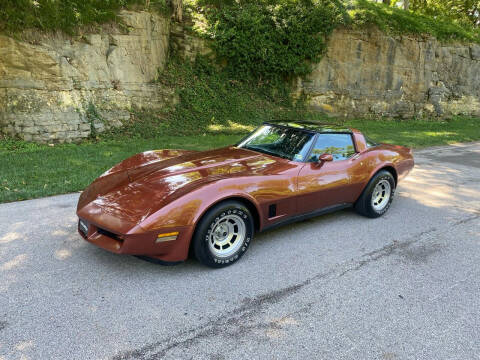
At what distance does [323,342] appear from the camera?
2.54m

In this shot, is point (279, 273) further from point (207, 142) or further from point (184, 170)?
point (207, 142)

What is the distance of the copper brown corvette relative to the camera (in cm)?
316

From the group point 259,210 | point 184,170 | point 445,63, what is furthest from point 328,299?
point 445,63

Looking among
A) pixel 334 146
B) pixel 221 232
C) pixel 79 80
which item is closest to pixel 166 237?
pixel 221 232

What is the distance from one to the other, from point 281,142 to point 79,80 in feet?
24.4

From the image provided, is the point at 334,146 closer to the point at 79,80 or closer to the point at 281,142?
the point at 281,142

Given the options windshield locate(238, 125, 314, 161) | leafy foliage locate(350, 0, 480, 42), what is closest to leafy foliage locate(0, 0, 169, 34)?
windshield locate(238, 125, 314, 161)

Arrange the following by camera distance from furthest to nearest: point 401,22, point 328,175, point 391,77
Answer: point 391,77 → point 401,22 → point 328,175

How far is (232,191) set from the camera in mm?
3480

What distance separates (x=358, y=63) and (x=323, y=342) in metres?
15.9

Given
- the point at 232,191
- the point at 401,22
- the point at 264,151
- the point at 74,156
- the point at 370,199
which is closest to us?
the point at 232,191

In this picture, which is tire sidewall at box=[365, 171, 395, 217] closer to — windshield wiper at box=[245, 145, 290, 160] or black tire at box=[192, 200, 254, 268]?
windshield wiper at box=[245, 145, 290, 160]

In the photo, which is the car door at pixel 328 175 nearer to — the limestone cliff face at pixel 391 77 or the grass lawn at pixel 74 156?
the grass lawn at pixel 74 156

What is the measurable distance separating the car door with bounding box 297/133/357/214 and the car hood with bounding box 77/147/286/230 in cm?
40
